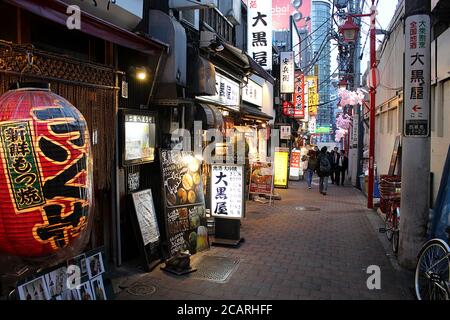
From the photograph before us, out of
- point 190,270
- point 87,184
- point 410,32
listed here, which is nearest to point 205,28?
point 410,32

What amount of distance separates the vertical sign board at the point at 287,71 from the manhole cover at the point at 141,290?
19196 mm

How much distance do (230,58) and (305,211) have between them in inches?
249

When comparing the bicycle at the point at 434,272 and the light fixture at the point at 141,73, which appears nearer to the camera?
the bicycle at the point at 434,272

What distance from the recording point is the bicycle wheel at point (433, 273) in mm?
5082

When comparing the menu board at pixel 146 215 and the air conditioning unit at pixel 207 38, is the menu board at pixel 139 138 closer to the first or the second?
the menu board at pixel 146 215

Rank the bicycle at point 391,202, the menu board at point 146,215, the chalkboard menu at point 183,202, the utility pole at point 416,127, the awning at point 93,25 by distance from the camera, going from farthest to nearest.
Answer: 1. the bicycle at point 391,202
2. the chalkboard menu at point 183,202
3. the utility pole at point 416,127
4. the menu board at point 146,215
5. the awning at point 93,25

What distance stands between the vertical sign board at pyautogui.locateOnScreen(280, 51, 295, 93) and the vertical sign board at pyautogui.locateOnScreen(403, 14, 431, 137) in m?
16.1

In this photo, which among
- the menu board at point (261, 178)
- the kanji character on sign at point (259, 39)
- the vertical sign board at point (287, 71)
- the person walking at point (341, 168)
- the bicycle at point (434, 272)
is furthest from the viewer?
the person walking at point (341, 168)

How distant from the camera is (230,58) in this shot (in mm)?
12898

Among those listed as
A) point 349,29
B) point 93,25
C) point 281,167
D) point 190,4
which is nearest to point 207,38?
point 190,4

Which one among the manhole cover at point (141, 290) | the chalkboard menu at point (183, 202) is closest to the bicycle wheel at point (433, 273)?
the manhole cover at point (141, 290)

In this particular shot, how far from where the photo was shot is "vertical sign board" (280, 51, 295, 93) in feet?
76.2

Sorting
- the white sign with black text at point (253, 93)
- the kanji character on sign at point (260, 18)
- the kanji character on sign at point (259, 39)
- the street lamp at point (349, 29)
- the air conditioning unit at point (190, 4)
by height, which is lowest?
the white sign with black text at point (253, 93)

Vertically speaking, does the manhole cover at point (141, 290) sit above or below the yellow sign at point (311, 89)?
below
